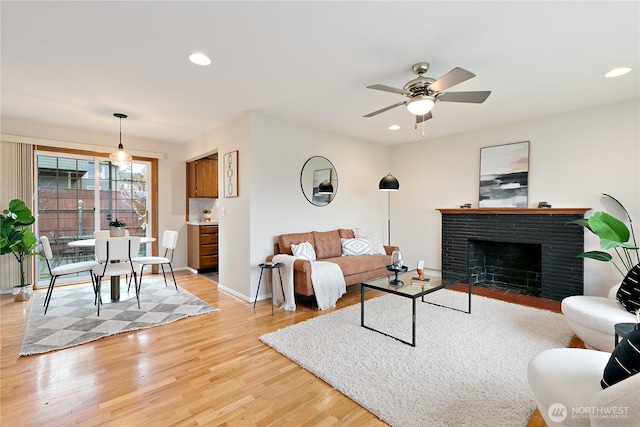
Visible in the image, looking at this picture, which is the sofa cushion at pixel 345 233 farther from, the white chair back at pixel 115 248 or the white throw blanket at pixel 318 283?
the white chair back at pixel 115 248

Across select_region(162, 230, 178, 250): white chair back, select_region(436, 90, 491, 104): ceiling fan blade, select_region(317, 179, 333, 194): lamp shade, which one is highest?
select_region(436, 90, 491, 104): ceiling fan blade

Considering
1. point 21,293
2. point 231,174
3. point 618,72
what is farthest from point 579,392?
point 21,293

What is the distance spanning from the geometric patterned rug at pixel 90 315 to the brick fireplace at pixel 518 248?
3998mm

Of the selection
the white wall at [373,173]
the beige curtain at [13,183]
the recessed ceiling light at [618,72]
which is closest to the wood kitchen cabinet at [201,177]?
the white wall at [373,173]

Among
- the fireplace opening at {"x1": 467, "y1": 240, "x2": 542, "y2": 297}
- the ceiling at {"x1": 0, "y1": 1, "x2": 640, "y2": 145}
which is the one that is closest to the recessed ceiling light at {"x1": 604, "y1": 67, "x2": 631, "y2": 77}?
the ceiling at {"x1": 0, "y1": 1, "x2": 640, "y2": 145}

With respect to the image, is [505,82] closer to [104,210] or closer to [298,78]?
[298,78]

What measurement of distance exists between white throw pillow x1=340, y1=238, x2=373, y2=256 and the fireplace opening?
1.65 meters

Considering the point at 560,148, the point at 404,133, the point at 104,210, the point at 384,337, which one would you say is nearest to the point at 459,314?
the point at 384,337

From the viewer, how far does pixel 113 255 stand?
3549 mm

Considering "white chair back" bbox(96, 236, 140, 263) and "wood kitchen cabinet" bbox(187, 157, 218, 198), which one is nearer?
"white chair back" bbox(96, 236, 140, 263)

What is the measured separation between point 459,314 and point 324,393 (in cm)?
214

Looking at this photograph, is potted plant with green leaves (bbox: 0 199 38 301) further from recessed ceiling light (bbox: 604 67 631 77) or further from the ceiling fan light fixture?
recessed ceiling light (bbox: 604 67 631 77)

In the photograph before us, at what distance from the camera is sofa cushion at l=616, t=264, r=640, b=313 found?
2.34 meters

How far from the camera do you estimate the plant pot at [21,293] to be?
3909 millimetres
